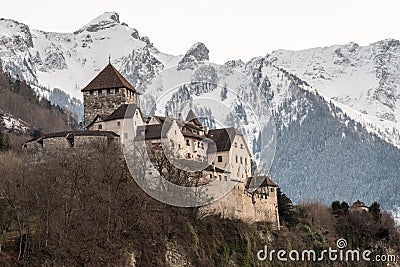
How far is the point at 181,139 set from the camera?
249 feet

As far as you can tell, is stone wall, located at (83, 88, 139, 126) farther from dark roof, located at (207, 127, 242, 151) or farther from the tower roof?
dark roof, located at (207, 127, 242, 151)

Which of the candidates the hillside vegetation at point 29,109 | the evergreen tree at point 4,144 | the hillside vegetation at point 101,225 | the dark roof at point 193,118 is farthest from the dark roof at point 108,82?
the hillside vegetation at point 29,109

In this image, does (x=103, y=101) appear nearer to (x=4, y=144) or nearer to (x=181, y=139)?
(x=181, y=139)

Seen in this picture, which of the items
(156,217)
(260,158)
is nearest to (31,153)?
(156,217)

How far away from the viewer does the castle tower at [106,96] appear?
8112 cm

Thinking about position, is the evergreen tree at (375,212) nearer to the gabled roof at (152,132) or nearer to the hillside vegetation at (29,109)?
the gabled roof at (152,132)

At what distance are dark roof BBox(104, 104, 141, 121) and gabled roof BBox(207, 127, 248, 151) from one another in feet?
30.9

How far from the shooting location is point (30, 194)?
57500 millimetres

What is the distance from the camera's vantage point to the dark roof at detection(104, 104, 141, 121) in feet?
246

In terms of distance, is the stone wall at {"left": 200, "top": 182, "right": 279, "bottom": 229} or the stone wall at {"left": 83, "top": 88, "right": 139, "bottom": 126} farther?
the stone wall at {"left": 83, "top": 88, "right": 139, "bottom": 126}

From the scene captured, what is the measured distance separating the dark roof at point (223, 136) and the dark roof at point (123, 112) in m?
9.41

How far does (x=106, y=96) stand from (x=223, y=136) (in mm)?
12190

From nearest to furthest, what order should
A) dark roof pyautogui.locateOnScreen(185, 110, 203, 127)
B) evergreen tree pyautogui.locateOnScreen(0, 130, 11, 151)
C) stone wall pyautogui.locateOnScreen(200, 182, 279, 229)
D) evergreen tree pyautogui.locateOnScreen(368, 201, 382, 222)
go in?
stone wall pyautogui.locateOnScreen(200, 182, 279, 229)
evergreen tree pyautogui.locateOnScreen(0, 130, 11, 151)
dark roof pyautogui.locateOnScreen(185, 110, 203, 127)
evergreen tree pyautogui.locateOnScreen(368, 201, 382, 222)

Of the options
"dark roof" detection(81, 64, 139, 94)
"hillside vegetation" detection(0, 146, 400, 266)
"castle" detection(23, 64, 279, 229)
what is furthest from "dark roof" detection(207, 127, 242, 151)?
"dark roof" detection(81, 64, 139, 94)
